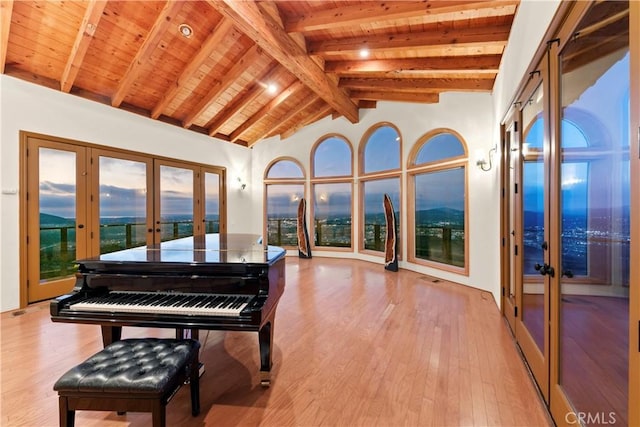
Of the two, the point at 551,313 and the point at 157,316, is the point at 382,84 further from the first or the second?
the point at 157,316

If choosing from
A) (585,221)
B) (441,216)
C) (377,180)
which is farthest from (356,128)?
(585,221)

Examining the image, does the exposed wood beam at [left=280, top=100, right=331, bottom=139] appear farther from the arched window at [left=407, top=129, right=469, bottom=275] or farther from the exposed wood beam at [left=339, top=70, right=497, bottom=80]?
the arched window at [left=407, top=129, right=469, bottom=275]

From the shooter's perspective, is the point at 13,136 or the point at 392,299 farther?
the point at 392,299

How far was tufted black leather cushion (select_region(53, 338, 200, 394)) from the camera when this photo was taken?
1187 mm

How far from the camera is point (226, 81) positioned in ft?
14.2

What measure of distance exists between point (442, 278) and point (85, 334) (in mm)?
5046

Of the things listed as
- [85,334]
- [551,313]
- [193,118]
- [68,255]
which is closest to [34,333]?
[85,334]

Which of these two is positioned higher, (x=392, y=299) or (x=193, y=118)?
(x=193, y=118)

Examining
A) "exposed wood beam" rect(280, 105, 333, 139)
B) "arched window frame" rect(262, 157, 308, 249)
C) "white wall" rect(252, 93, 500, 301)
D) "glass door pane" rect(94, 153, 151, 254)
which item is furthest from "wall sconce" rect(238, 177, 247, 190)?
"white wall" rect(252, 93, 500, 301)

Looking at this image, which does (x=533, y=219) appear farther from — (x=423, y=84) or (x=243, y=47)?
(x=243, y=47)

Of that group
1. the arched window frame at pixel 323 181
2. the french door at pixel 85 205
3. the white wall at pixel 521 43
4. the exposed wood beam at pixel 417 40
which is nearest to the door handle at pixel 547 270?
the white wall at pixel 521 43

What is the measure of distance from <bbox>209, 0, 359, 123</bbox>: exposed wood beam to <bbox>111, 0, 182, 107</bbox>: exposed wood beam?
0.66m

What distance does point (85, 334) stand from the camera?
271 centimetres

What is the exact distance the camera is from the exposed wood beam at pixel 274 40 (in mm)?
2689
